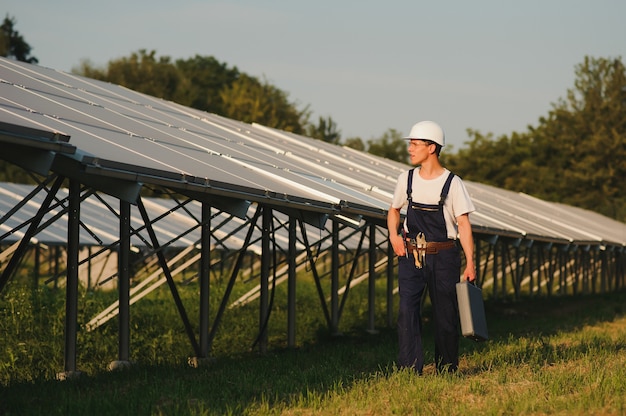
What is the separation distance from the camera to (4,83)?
11.8m

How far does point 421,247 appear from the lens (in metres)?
8.26

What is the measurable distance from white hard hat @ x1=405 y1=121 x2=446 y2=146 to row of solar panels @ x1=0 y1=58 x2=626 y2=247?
6.77 feet

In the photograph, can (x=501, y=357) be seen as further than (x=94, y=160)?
Yes

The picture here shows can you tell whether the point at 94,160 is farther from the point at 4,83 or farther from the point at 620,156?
the point at 620,156

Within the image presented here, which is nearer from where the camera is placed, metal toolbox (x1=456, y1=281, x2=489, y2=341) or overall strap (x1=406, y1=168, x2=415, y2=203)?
metal toolbox (x1=456, y1=281, x2=489, y2=341)

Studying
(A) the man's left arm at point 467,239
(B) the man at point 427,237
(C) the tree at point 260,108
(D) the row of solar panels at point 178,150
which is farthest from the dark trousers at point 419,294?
(C) the tree at point 260,108

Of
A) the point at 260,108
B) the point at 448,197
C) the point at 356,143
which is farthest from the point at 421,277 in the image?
the point at 356,143

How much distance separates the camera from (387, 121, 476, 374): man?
27.1ft

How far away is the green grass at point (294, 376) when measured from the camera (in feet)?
22.5

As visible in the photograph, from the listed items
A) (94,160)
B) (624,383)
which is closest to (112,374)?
(94,160)

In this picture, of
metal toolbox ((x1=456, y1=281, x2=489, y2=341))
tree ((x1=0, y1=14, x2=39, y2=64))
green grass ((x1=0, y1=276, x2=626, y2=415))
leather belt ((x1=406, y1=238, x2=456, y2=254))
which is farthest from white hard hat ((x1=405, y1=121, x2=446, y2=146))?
tree ((x1=0, y1=14, x2=39, y2=64))

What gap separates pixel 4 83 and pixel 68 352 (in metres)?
3.84

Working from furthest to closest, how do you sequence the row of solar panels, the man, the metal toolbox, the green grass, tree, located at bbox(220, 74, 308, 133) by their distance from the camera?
tree, located at bbox(220, 74, 308, 133), the row of solar panels, the man, the metal toolbox, the green grass

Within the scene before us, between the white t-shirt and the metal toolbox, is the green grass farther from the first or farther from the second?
the white t-shirt
